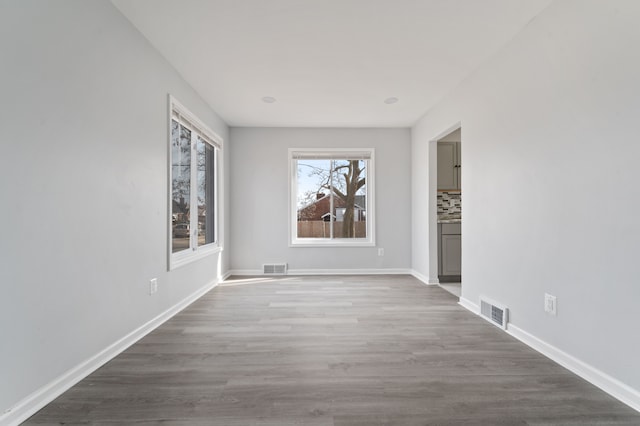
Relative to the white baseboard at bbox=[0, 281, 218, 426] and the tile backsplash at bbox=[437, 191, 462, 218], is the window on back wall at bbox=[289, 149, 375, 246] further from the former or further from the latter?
the white baseboard at bbox=[0, 281, 218, 426]

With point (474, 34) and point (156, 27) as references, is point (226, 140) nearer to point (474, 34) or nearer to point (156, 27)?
point (156, 27)

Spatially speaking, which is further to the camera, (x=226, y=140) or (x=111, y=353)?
(x=226, y=140)

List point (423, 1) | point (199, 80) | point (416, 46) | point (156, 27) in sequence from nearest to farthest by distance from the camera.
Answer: point (423, 1)
point (156, 27)
point (416, 46)
point (199, 80)

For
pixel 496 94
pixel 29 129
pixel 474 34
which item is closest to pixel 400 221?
pixel 496 94

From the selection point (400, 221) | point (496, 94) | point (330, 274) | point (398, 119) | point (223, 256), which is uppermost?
point (398, 119)

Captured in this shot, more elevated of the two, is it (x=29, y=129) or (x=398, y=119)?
(x=398, y=119)

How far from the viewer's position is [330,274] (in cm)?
508

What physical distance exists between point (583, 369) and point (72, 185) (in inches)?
128

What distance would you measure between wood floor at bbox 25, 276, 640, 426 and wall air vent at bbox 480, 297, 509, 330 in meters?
0.09

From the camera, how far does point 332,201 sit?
17.3 ft

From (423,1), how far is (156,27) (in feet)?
6.55

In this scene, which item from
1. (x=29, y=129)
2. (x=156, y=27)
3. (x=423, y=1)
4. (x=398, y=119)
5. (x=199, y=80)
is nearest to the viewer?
(x=29, y=129)

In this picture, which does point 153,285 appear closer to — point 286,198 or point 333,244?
point 286,198

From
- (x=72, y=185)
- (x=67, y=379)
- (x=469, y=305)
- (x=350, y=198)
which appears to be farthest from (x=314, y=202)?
(x=67, y=379)
